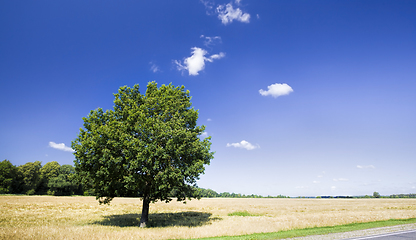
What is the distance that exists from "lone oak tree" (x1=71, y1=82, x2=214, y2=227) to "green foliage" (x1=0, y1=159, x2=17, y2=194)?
294 feet

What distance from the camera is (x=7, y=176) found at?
8656cm

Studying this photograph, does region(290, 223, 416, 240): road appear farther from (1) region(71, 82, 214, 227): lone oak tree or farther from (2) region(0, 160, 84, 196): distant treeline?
(2) region(0, 160, 84, 196): distant treeline

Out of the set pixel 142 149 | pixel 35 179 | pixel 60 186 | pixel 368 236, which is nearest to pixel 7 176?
pixel 35 179

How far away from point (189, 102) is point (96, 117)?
10705 mm

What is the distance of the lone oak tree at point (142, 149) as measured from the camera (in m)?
20.6

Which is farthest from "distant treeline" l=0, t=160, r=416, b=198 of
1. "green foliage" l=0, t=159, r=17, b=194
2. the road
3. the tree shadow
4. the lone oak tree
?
Answer: the road

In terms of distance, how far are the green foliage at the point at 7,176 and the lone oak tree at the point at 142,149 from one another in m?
89.7

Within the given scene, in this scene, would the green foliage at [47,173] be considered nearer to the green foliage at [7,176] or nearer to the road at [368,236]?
the green foliage at [7,176]

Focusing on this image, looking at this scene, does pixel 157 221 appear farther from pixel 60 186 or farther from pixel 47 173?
pixel 47 173

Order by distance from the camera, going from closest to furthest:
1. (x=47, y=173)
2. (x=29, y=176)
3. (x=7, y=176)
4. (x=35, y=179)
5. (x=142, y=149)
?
1. (x=142, y=149)
2. (x=7, y=176)
3. (x=29, y=176)
4. (x=35, y=179)
5. (x=47, y=173)

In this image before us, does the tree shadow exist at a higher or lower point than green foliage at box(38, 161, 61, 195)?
lower

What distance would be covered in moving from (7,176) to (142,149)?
334 feet

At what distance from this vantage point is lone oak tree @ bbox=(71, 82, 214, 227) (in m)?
20.6

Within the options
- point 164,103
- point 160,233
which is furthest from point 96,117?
point 160,233
